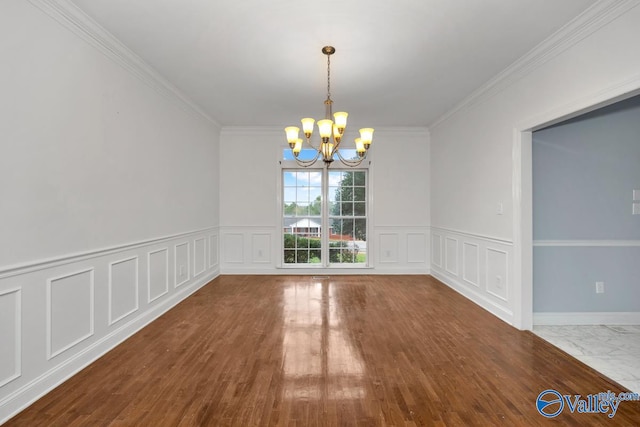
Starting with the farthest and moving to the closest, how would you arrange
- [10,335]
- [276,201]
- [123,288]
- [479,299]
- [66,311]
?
[276,201] → [479,299] → [123,288] → [66,311] → [10,335]

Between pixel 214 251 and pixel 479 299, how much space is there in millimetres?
4426

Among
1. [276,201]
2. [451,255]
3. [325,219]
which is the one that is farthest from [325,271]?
[451,255]

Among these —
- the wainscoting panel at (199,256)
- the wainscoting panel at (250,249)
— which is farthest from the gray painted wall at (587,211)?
the wainscoting panel at (199,256)

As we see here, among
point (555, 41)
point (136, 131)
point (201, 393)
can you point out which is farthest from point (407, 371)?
point (136, 131)

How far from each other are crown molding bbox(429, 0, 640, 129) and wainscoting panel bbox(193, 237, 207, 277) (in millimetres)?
4598

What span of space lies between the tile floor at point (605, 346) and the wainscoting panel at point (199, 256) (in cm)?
454

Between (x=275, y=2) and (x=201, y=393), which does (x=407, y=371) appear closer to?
(x=201, y=393)

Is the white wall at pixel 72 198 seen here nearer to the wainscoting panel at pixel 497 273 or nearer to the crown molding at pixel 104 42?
the crown molding at pixel 104 42

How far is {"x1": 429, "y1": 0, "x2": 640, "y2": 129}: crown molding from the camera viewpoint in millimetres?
2344

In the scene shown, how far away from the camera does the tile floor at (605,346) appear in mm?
2496

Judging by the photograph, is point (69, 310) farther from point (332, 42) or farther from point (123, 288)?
point (332, 42)

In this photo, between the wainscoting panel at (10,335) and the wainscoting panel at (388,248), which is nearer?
the wainscoting panel at (10,335)

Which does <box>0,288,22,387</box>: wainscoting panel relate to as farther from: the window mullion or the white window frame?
the window mullion

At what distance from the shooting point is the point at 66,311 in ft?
7.92
